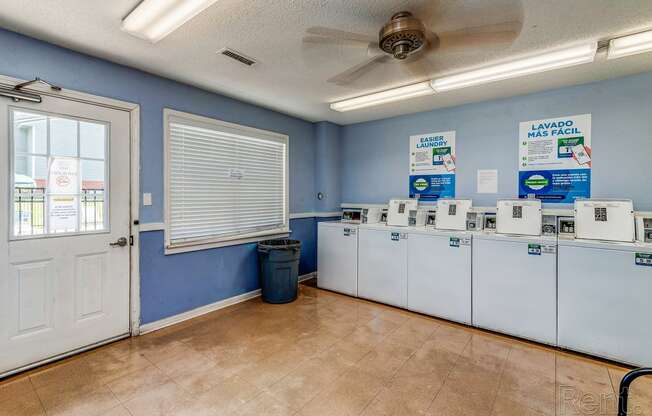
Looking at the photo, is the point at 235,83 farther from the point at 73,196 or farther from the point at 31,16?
the point at 73,196

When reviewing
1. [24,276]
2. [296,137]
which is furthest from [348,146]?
[24,276]

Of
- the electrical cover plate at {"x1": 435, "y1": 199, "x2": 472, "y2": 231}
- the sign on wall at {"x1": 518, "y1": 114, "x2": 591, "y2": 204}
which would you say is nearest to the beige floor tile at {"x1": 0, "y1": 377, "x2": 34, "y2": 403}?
the electrical cover plate at {"x1": 435, "y1": 199, "x2": 472, "y2": 231}

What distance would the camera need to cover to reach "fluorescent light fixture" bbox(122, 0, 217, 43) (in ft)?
6.18

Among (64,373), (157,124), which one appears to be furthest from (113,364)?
(157,124)

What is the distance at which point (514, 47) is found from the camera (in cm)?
244

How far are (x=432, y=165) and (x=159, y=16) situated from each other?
3455 millimetres

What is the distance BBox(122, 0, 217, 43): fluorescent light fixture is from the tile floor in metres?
2.55

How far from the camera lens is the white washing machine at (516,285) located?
2873mm

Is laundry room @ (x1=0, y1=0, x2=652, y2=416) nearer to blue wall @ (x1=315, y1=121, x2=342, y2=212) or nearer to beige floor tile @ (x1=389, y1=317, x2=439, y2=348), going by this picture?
beige floor tile @ (x1=389, y1=317, x2=439, y2=348)

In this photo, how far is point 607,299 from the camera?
8.59 feet

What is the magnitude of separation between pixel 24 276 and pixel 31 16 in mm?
1902

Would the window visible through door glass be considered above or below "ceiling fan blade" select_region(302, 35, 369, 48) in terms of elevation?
below

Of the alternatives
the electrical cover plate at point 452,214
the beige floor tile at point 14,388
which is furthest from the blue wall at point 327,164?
the beige floor tile at point 14,388

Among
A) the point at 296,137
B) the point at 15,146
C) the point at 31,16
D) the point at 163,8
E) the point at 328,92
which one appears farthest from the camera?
the point at 296,137
